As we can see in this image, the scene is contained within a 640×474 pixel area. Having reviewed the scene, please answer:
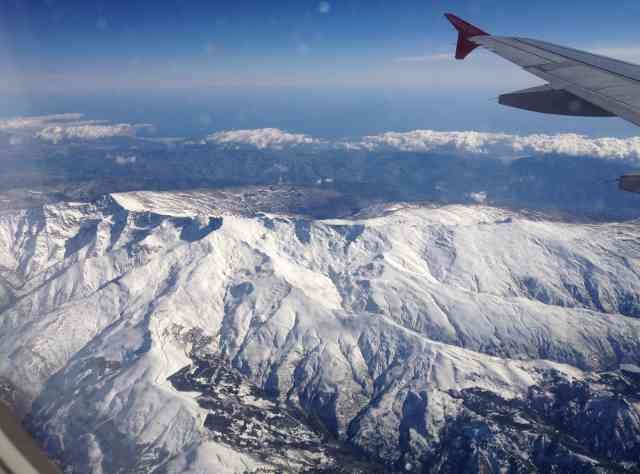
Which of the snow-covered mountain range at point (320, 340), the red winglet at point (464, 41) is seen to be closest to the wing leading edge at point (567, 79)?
the red winglet at point (464, 41)

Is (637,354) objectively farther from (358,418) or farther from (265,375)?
(265,375)

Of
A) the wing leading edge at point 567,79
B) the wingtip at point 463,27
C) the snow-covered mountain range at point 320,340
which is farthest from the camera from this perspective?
the snow-covered mountain range at point 320,340

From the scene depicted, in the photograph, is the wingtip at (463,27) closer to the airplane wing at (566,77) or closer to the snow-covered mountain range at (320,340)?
the airplane wing at (566,77)

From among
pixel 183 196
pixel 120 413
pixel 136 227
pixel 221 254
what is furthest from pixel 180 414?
pixel 183 196

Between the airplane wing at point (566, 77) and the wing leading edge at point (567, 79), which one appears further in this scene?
the airplane wing at point (566, 77)

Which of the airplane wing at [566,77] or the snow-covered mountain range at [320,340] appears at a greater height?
the airplane wing at [566,77]

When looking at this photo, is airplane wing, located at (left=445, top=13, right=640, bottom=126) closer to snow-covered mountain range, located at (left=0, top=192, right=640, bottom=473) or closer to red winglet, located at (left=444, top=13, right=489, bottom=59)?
red winglet, located at (left=444, top=13, right=489, bottom=59)
